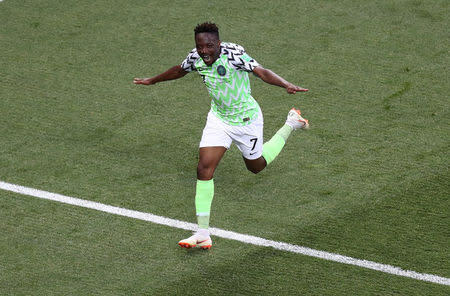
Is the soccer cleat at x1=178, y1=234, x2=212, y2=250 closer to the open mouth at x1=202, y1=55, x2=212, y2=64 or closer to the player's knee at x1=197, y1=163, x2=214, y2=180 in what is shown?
the player's knee at x1=197, y1=163, x2=214, y2=180

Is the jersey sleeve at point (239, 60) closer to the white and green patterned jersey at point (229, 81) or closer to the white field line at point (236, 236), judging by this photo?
the white and green patterned jersey at point (229, 81)

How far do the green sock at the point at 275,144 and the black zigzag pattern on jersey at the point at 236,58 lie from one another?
1.28m

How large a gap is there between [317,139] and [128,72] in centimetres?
286

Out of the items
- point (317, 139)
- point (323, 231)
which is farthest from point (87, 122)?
point (323, 231)

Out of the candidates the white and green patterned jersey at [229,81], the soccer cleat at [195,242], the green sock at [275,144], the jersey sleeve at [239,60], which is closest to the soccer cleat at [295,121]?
the green sock at [275,144]

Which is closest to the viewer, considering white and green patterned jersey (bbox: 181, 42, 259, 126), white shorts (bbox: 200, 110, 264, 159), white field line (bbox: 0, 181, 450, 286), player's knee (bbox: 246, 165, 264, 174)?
white field line (bbox: 0, 181, 450, 286)

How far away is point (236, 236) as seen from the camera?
8.66 meters

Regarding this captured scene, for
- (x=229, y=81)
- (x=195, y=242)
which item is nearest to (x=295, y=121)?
(x=229, y=81)

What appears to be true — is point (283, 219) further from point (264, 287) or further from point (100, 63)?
point (100, 63)

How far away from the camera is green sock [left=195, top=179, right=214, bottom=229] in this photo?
27.5ft

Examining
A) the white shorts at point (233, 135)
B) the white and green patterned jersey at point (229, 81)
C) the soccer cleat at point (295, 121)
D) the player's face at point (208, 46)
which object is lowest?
the soccer cleat at point (295, 121)

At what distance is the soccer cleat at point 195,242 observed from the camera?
8.35 metres

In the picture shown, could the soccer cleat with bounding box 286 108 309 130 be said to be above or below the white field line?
above

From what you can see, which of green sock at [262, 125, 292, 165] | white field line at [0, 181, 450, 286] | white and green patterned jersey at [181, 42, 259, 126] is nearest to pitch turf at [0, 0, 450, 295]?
white field line at [0, 181, 450, 286]
